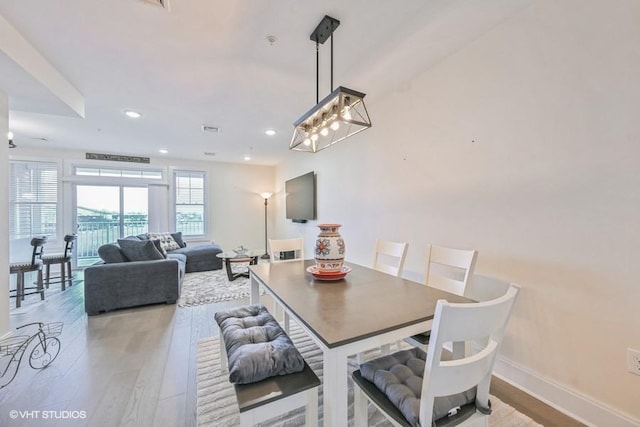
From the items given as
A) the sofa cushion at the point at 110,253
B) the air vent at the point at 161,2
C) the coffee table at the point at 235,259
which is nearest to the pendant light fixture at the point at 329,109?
the air vent at the point at 161,2

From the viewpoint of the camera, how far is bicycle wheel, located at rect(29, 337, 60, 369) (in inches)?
77.7

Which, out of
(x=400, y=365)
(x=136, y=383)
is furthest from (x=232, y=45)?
(x=136, y=383)

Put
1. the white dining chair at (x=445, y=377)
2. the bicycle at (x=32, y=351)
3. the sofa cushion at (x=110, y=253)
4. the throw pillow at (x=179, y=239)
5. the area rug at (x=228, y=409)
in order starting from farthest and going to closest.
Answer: the throw pillow at (x=179, y=239) → the sofa cushion at (x=110, y=253) → the bicycle at (x=32, y=351) → the area rug at (x=228, y=409) → the white dining chair at (x=445, y=377)

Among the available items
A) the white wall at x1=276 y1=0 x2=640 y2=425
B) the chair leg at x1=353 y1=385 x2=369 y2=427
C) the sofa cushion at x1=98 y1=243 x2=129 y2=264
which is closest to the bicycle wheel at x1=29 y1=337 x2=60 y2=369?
the sofa cushion at x1=98 y1=243 x2=129 y2=264

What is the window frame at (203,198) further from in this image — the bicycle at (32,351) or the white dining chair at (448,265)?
the white dining chair at (448,265)

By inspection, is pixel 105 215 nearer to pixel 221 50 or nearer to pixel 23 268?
pixel 23 268

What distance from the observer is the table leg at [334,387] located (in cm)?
89

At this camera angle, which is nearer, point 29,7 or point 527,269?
point 29,7

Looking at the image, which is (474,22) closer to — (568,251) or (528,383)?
(568,251)

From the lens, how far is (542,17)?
1.58 m

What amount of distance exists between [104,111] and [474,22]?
13.2 feet

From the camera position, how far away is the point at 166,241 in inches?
207

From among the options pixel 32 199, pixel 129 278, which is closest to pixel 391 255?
pixel 129 278

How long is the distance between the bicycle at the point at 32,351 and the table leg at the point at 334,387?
217cm
